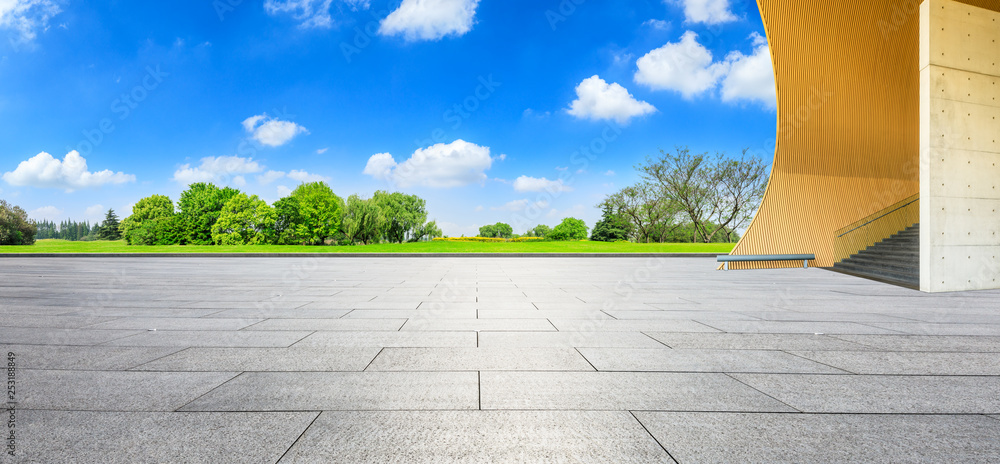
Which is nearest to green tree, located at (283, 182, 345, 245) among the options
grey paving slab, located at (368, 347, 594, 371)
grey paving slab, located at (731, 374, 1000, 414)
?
grey paving slab, located at (368, 347, 594, 371)

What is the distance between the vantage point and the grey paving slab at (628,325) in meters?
6.41

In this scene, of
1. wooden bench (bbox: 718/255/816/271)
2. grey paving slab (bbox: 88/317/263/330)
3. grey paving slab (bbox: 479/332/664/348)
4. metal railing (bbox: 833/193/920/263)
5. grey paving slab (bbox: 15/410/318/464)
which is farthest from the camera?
metal railing (bbox: 833/193/920/263)

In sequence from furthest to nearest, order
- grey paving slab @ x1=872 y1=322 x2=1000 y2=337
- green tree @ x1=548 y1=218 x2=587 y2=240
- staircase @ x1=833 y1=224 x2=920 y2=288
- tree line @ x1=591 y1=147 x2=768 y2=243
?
green tree @ x1=548 y1=218 x2=587 y2=240 < tree line @ x1=591 y1=147 x2=768 y2=243 < staircase @ x1=833 y1=224 x2=920 y2=288 < grey paving slab @ x1=872 y1=322 x2=1000 y2=337

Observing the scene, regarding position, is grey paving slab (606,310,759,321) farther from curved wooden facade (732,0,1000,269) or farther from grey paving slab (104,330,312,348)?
curved wooden facade (732,0,1000,269)

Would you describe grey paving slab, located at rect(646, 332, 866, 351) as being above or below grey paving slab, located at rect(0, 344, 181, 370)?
below

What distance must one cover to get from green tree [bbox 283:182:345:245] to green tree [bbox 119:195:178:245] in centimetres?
2023

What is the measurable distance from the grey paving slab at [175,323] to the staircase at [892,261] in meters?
16.4

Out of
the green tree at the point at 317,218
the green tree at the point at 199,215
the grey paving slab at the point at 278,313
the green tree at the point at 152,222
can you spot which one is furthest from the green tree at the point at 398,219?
the grey paving slab at the point at 278,313

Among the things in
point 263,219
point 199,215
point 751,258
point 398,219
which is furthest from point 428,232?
point 751,258

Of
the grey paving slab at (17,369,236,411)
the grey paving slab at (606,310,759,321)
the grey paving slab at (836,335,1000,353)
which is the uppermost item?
the grey paving slab at (17,369,236,411)

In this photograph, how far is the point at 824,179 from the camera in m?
19.3

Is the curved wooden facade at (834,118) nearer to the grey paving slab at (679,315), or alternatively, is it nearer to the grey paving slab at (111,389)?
the grey paving slab at (679,315)

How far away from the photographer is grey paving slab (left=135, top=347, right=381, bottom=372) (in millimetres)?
4414

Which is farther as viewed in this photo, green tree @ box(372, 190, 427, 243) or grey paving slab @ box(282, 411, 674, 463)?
green tree @ box(372, 190, 427, 243)
